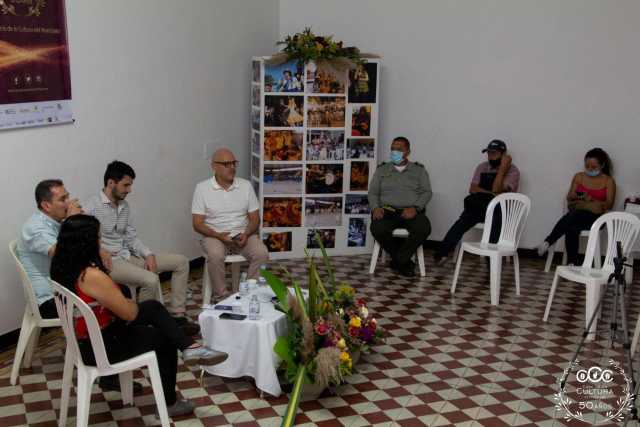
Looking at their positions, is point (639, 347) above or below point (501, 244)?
below

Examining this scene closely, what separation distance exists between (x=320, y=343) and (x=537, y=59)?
514cm

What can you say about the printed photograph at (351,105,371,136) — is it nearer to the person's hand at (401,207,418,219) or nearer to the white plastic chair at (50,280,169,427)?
the person's hand at (401,207,418,219)

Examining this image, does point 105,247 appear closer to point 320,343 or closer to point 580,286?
point 320,343

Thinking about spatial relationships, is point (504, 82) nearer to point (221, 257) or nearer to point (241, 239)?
point (241, 239)

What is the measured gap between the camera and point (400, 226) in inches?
315

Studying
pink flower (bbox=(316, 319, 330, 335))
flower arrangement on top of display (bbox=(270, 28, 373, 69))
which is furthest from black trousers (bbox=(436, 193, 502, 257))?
pink flower (bbox=(316, 319, 330, 335))

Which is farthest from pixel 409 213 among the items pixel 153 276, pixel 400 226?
pixel 153 276

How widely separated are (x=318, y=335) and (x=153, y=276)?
1.62 metres

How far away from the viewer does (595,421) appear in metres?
4.68

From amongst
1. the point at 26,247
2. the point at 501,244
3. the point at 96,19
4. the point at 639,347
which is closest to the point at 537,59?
the point at 501,244

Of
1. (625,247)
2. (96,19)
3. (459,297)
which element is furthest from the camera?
(459,297)

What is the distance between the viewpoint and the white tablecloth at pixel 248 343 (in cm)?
487

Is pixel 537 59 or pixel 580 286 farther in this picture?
pixel 537 59

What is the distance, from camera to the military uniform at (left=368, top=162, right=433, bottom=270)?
791 centimetres
